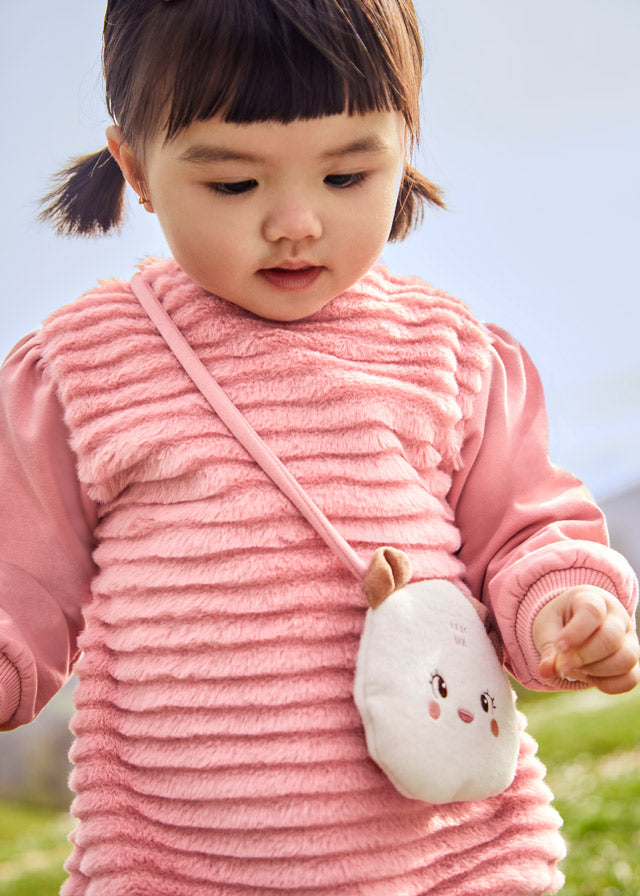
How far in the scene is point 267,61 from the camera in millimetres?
882

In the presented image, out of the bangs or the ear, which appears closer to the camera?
the bangs

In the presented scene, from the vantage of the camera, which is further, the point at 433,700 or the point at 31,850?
the point at 31,850

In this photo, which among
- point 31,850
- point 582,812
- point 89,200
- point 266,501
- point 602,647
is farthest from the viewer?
point 31,850

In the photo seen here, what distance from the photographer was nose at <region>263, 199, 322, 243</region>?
2.99 ft

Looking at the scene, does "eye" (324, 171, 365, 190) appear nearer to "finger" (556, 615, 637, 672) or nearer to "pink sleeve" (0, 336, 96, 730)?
"pink sleeve" (0, 336, 96, 730)

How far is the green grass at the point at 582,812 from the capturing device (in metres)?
2.06

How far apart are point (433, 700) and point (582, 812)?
5.76ft

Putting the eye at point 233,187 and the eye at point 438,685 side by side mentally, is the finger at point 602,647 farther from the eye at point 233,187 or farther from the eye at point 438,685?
the eye at point 233,187

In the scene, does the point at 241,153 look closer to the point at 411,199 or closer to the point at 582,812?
the point at 411,199

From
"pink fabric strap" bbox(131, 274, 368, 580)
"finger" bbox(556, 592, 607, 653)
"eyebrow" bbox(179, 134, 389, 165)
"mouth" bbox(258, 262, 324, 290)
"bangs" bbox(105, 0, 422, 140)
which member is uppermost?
"bangs" bbox(105, 0, 422, 140)

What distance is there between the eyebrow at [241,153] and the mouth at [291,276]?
4.7 inches

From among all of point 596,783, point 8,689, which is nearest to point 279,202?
point 8,689

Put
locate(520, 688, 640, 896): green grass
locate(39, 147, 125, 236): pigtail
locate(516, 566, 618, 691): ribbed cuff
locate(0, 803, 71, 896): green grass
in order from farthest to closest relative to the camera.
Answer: locate(0, 803, 71, 896): green grass → locate(520, 688, 640, 896): green grass → locate(39, 147, 125, 236): pigtail → locate(516, 566, 618, 691): ribbed cuff

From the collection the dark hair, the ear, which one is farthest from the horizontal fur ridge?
the dark hair
